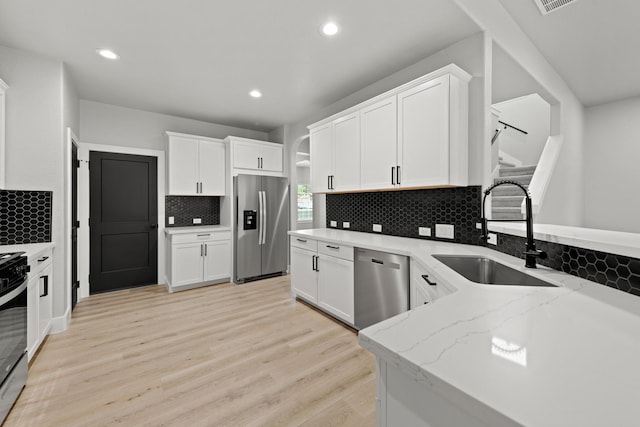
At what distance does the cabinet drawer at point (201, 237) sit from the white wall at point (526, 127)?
575 cm

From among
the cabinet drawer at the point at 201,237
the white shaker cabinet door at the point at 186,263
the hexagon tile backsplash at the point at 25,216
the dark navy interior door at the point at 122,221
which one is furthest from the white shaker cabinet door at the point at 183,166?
the hexagon tile backsplash at the point at 25,216

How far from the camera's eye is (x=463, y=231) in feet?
8.36

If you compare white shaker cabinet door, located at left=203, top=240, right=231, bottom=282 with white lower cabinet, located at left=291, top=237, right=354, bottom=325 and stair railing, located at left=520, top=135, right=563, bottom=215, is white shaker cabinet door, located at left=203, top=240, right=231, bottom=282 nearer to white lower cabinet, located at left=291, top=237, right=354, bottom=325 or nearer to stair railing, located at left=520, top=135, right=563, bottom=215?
white lower cabinet, located at left=291, top=237, right=354, bottom=325

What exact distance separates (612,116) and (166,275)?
8008 mm

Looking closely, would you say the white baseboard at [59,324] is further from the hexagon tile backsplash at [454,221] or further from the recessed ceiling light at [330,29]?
the recessed ceiling light at [330,29]

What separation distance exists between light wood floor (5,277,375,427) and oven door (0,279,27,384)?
0.31 meters

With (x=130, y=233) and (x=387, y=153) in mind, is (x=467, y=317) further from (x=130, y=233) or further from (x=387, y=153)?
(x=130, y=233)

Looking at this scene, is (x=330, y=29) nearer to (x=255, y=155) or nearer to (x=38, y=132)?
(x=255, y=155)

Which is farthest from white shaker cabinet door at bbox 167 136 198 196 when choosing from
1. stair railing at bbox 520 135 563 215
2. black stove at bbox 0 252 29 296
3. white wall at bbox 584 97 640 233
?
white wall at bbox 584 97 640 233

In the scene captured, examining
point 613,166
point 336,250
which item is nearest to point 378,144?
point 336,250

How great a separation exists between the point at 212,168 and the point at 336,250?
2.83 meters

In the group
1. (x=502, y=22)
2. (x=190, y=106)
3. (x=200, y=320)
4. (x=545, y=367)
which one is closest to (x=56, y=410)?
(x=200, y=320)

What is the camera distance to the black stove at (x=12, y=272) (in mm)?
1594

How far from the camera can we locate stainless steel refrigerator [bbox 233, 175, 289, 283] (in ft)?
14.4
